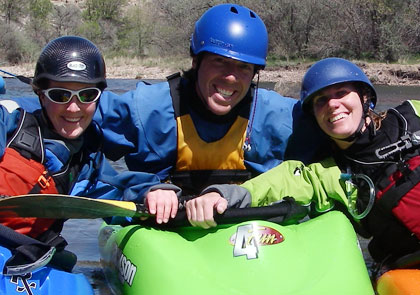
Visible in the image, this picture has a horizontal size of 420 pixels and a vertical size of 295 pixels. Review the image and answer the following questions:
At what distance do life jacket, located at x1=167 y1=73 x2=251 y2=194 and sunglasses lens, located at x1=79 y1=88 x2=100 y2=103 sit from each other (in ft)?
1.71

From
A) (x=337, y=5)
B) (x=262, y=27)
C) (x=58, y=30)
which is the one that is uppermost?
(x=262, y=27)

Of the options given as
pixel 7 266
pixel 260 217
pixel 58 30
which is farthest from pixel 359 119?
pixel 58 30

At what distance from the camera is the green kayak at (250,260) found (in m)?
2.54

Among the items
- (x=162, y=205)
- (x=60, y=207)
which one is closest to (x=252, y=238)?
(x=162, y=205)

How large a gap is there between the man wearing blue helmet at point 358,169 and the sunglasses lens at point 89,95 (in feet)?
2.64

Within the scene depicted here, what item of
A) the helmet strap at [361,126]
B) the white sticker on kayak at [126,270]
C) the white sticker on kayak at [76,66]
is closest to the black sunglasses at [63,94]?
the white sticker on kayak at [76,66]

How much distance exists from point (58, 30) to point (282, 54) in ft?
67.1

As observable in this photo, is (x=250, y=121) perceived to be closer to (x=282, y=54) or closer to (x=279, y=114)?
(x=279, y=114)

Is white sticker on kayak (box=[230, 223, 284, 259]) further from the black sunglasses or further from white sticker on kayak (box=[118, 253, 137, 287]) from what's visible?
the black sunglasses

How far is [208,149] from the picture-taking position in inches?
140

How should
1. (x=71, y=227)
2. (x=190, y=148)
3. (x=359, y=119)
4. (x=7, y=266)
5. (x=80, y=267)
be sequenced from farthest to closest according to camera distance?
(x=71, y=227) → (x=80, y=267) → (x=190, y=148) → (x=359, y=119) → (x=7, y=266)

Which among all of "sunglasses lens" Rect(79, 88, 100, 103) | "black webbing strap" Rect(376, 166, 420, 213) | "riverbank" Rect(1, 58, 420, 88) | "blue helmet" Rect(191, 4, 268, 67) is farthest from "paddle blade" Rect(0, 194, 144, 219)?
"riverbank" Rect(1, 58, 420, 88)

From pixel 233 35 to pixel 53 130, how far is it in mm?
1004

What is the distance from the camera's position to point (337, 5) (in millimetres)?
33062
